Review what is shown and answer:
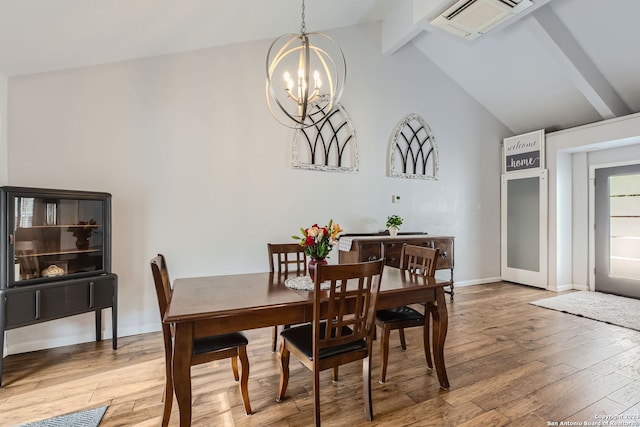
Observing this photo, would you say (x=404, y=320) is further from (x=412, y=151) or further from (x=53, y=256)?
(x=412, y=151)

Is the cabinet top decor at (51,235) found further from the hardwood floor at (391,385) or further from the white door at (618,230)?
the white door at (618,230)

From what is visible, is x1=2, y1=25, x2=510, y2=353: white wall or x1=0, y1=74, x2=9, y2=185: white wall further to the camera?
x1=2, y1=25, x2=510, y2=353: white wall

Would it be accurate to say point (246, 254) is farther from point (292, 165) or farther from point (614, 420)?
point (614, 420)

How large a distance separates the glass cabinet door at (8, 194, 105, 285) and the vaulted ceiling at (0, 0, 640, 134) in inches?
46.2

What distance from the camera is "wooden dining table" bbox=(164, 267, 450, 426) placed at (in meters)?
1.53

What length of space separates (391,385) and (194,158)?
284 cm

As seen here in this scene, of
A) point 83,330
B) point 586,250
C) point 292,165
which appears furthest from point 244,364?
point 586,250

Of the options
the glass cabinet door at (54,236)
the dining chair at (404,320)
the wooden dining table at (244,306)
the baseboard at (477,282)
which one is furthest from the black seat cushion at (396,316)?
the baseboard at (477,282)

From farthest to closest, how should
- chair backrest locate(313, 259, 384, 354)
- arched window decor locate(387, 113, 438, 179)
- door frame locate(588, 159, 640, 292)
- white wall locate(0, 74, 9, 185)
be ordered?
door frame locate(588, 159, 640, 292), arched window decor locate(387, 113, 438, 179), white wall locate(0, 74, 9, 185), chair backrest locate(313, 259, 384, 354)

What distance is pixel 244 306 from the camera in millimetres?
1642

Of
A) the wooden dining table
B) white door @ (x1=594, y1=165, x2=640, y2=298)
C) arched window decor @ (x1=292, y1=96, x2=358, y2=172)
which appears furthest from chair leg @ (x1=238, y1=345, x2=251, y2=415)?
white door @ (x1=594, y1=165, x2=640, y2=298)

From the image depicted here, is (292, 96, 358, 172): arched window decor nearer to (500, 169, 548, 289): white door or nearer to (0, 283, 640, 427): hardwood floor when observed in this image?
(0, 283, 640, 427): hardwood floor

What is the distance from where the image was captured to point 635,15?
3.34m

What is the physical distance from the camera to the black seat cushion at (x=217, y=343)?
1.80m
